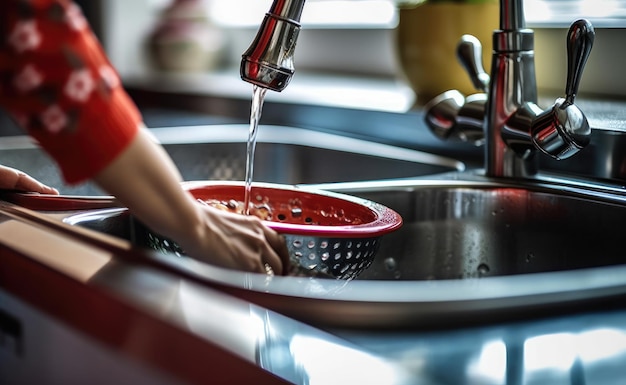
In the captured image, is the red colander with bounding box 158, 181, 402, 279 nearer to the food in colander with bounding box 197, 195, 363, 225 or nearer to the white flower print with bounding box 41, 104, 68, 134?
the food in colander with bounding box 197, 195, 363, 225

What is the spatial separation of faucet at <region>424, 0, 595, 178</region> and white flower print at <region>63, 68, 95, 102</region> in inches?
19.9

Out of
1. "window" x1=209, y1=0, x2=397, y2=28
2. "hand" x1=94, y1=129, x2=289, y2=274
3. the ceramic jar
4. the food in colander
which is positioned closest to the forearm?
"hand" x1=94, y1=129, x2=289, y2=274

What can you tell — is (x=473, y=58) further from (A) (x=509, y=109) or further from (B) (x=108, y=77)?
(B) (x=108, y=77)

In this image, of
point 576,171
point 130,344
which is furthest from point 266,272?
point 576,171

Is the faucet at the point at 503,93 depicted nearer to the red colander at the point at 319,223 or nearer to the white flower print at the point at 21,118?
the red colander at the point at 319,223

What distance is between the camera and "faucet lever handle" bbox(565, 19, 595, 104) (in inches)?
33.8

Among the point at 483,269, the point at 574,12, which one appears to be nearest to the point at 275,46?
the point at 483,269

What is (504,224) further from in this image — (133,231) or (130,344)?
(130,344)

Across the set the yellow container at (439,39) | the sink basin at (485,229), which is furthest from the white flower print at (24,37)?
the yellow container at (439,39)

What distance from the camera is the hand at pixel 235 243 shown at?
23.6 inches

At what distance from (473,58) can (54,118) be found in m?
0.63

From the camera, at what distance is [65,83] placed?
1.73ft

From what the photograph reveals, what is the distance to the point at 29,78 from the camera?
1.72 ft

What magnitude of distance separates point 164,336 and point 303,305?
79mm
